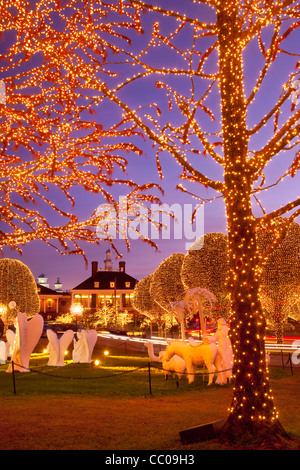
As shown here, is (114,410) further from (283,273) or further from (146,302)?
(146,302)

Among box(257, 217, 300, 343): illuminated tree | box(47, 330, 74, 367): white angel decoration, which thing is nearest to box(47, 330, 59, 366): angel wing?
box(47, 330, 74, 367): white angel decoration

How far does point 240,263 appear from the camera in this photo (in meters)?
6.54

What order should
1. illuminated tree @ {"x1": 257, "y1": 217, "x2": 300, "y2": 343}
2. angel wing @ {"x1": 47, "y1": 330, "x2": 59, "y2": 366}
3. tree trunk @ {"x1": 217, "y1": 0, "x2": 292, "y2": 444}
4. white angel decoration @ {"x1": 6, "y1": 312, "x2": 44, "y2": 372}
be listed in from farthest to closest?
illuminated tree @ {"x1": 257, "y1": 217, "x2": 300, "y2": 343} → angel wing @ {"x1": 47, "y1": 330, "x2": 59, "y2": 366} → white angel decoration @ {"x1": 6, "y1": 312, "x2": 44, "y2": 372} → tree trunk @ {"x1": 217, "y1": 0, "x2": 292, "y2": 444}

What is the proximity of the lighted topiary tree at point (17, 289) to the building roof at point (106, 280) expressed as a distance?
3990cm

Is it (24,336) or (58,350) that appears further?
(58,350)

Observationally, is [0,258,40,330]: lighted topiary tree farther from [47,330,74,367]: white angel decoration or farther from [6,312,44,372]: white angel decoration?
[6,312,44,372]: white angel decoration

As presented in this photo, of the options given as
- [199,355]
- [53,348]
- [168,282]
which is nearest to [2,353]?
[53,348]

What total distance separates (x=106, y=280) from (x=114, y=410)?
2843 inches

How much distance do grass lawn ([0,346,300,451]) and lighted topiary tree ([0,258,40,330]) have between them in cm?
2398

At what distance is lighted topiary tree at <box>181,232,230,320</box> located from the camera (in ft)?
94.1

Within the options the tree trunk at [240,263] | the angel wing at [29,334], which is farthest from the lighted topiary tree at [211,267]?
the tree trunk at [240,263]

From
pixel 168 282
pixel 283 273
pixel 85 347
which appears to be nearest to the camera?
pixel 85 347

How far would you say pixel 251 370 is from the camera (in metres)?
6.14

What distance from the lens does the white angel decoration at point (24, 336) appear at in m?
15.3
